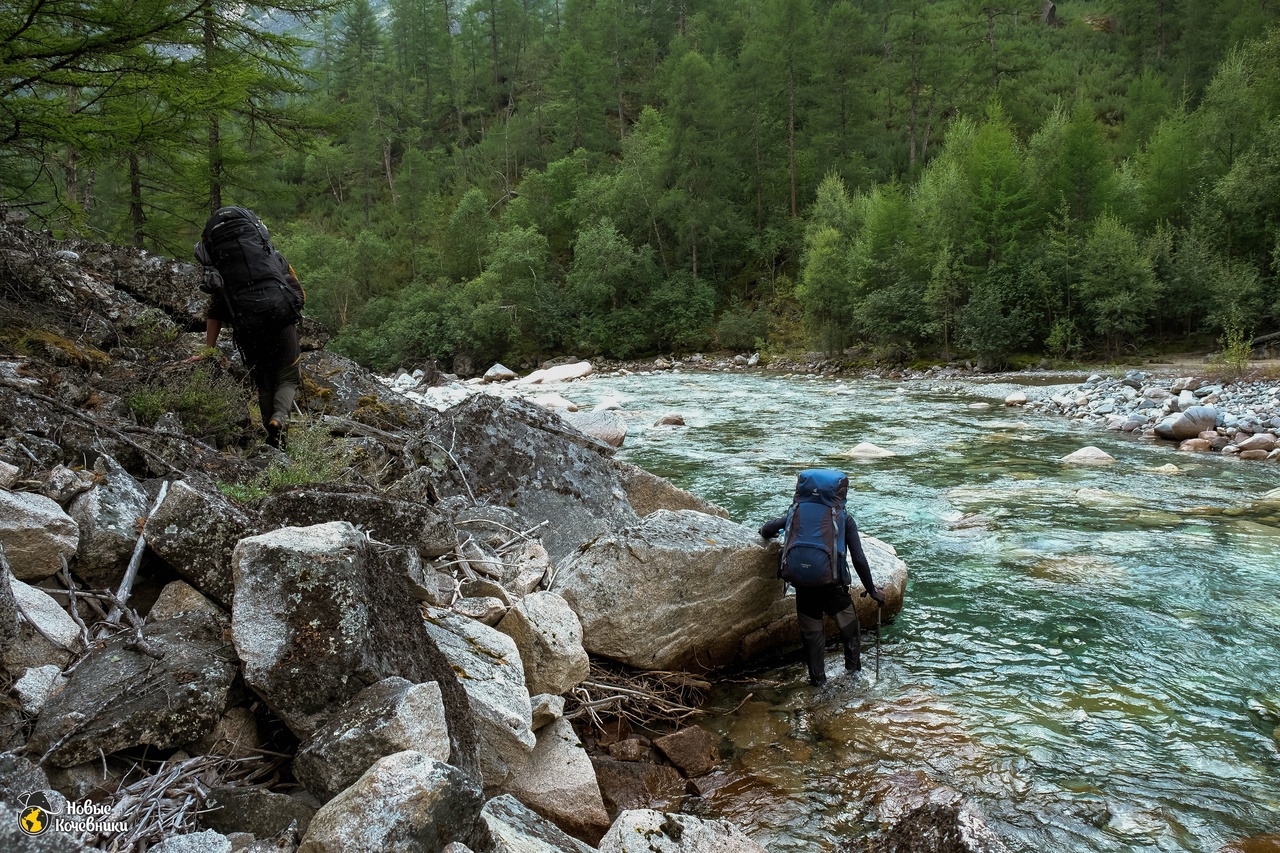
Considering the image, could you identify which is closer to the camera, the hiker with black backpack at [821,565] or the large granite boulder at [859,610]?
the hiker with black backpack at [821,565]

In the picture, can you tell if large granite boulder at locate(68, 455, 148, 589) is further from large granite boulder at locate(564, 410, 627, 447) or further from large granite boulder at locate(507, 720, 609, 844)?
large granite boulder at locate(564, 410, 627, 447)

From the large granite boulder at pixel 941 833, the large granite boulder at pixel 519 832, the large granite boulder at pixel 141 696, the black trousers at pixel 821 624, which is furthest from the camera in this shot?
the black trousers at pixel 821 624

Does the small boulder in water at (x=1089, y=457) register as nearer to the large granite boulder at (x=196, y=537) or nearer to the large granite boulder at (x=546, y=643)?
the large granite boulder at (x=546, y=643)

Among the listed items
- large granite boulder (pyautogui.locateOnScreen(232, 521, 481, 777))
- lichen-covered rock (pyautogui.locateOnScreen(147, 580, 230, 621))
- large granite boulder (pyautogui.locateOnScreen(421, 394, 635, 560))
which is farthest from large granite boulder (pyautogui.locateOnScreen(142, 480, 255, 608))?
large granite boulder (pyautogui.locateOnScreen(421, 394, 635, 560))

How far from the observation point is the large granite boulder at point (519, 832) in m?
2.61

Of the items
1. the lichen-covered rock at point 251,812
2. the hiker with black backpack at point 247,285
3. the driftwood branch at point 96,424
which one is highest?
the hiker with black backpack at point 247,285

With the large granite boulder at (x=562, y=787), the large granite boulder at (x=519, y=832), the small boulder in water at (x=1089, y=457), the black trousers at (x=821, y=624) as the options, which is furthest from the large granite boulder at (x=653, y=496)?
the small boulder in water at (x=1089, y=457)

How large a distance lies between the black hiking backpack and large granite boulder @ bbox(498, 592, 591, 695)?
3.20m

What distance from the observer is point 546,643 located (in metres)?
4.38

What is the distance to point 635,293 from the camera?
1943 inches

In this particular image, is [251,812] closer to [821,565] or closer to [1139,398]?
[821,565]

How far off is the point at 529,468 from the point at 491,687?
3.91 metres

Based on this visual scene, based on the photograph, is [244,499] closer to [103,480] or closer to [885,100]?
[103,480]

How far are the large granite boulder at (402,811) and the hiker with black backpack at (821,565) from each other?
3.68 m
